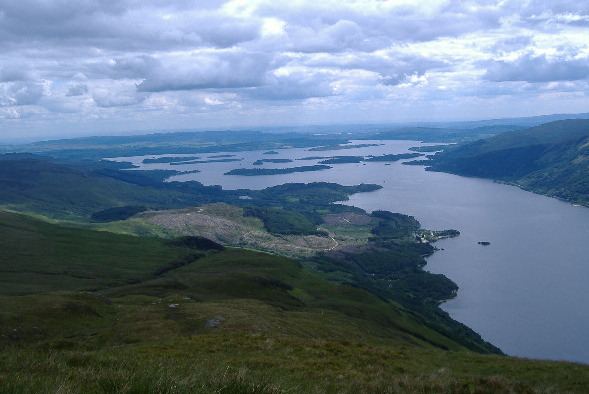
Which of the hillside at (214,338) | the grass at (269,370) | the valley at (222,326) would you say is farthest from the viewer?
the valley at (222,326)

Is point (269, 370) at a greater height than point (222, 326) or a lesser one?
greater

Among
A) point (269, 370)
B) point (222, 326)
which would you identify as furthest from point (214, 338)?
point (269, 370)

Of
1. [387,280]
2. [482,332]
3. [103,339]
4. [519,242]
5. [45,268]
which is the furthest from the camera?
[519,242]

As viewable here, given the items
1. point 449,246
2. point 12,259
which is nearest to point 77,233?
point 12,259

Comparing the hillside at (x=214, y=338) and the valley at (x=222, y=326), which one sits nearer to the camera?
the hillside at (x=214, y=338)

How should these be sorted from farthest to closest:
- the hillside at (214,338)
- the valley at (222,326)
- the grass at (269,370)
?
1. the valley at (222,326)
2. the hillside at (214,338)
3. the grass at (269,370)

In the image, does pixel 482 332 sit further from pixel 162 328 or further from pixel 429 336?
pixel 162 328

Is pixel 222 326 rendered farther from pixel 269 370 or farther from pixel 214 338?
pixel 269 370

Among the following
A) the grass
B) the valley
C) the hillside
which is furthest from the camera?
the valley
